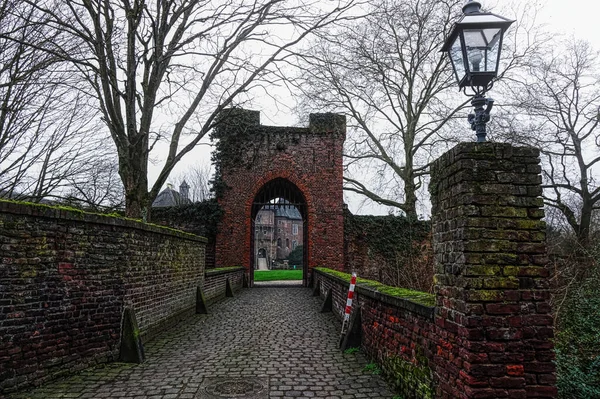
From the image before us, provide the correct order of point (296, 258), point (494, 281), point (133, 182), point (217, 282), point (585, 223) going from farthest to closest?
point (296, 258)
point (217, 282)
point (585, 223)
point (133, 182)
point (494, 281)

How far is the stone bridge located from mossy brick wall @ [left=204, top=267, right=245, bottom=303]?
283 cm

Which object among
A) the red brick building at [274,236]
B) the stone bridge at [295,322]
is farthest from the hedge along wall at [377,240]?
the red brick building at [274,236]

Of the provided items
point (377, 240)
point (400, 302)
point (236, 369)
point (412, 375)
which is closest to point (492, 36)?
point (400, 302)

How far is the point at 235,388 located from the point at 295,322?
4.63m

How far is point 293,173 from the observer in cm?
1897

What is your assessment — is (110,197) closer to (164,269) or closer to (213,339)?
(164,269)

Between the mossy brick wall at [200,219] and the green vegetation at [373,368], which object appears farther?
the mossy brick wall at [200,219]

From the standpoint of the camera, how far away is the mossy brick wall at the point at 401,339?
11.6 ft

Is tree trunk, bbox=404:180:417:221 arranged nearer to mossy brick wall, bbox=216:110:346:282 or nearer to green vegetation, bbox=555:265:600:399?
mossy brick wall, bbox=216:110:346:282

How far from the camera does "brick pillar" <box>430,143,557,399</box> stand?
2.76m

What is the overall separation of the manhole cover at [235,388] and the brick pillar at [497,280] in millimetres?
2140

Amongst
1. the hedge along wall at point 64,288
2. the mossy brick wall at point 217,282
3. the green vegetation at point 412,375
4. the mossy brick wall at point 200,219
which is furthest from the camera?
the mossy brick wall at point 200,219

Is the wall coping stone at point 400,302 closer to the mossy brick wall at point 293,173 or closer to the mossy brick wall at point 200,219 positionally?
the mossy brick wall at point 293,173

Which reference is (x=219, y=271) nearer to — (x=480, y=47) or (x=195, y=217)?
(x=195, y=217)
